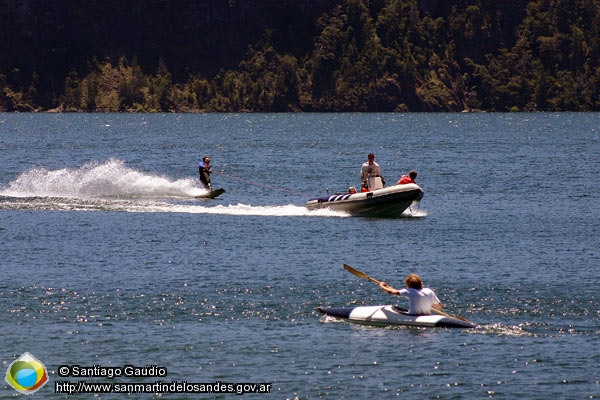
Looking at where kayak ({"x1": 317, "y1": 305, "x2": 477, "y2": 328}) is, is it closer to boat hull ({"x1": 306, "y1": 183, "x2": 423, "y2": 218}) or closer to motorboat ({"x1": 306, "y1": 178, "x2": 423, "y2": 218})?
motorboat ({"x1": 306, "y1": 178, "x2": 423, "y2": 218})

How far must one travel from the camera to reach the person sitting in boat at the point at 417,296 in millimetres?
25297

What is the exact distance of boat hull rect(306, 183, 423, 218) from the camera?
1732 inches

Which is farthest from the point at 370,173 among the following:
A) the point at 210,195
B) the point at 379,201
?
the point at 210,195

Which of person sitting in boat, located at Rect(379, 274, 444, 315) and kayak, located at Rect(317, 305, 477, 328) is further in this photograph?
kayak, located at Rect(317, 305, 477, 328)

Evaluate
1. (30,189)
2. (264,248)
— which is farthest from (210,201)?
(264,248)

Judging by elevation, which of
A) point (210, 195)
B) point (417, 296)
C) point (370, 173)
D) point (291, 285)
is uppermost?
point (370, 173)

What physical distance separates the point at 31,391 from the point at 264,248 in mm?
16680

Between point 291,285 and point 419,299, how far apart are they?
5923mm

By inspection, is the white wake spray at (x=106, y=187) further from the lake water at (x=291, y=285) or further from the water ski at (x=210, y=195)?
the water ski at (x=210, y=195)

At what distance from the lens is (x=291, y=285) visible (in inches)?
1204

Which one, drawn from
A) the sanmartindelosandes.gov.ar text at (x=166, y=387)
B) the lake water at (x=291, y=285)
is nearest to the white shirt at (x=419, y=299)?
the lake water at (x=291, y=285)

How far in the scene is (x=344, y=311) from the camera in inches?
1037

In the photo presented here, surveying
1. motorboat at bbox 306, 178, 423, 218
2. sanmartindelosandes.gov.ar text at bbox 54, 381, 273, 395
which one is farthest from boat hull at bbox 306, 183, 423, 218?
sanmartindelosandes.gov.ar text at bbox 54, 381, 273, 395

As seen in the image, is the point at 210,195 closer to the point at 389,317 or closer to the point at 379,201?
the point at 379,201
